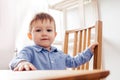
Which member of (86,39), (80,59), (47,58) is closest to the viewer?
(47,58)

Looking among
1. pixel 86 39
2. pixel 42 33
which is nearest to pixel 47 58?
pixel 42 33

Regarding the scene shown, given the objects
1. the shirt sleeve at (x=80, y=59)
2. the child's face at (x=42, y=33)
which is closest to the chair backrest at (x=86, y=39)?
the shirt sleeve at (x=80, y=59)

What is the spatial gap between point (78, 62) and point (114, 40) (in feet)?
1.36

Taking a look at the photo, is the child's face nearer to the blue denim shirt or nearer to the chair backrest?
the blue denim shirt

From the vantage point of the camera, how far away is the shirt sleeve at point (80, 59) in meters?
1.01

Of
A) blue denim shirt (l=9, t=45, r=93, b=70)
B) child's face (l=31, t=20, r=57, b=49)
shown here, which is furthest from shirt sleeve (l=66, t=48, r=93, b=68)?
child's face (l=31, t=20, r=57, b=49)

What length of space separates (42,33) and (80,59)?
0.24 metres

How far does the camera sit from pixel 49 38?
100 cm

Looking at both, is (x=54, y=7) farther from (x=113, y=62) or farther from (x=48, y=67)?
(x=48, y=67)

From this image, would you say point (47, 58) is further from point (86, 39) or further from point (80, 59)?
Answer: point (86, 39)

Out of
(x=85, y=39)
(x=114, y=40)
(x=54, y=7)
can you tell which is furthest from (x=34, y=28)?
(x=54, y=7)

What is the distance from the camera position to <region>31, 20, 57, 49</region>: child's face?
0.98 meters

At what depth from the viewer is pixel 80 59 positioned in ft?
3.43

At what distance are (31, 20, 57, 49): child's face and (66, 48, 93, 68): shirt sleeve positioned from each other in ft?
0.52
